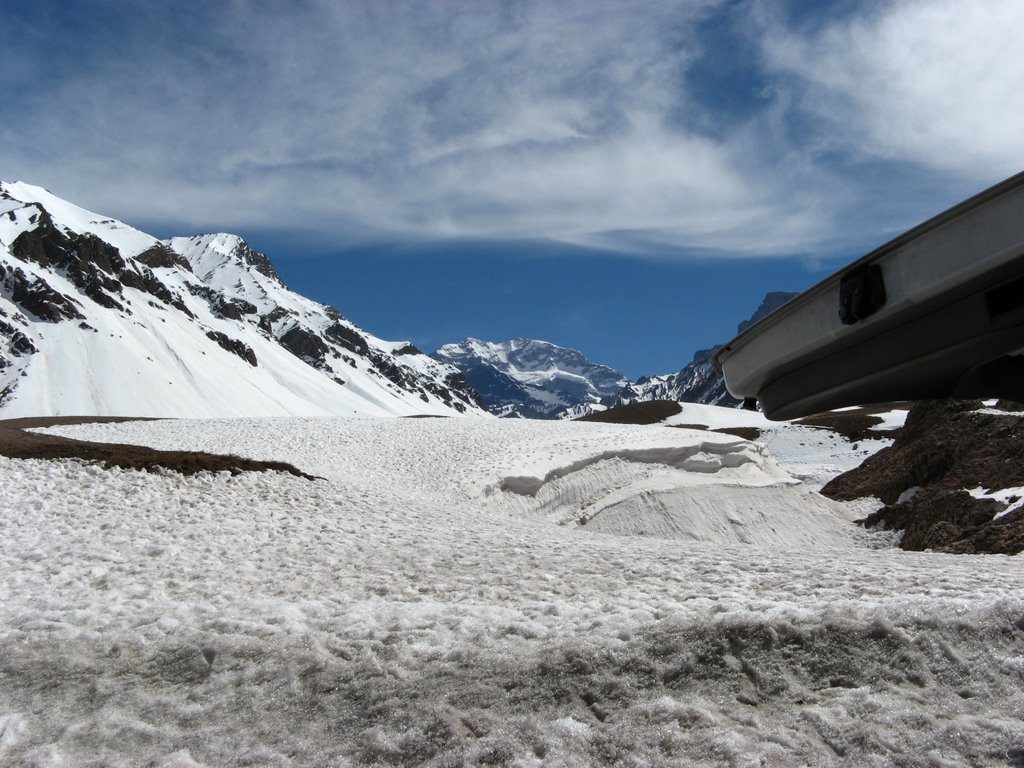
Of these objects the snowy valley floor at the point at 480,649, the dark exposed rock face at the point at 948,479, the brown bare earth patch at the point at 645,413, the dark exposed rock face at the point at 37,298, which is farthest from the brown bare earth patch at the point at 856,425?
the dark exposed rock face at the point at 37,298

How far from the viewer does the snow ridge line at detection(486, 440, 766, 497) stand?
1129 inches

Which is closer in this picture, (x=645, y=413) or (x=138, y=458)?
(x=138, y=458)

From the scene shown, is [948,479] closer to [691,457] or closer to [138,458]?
[691,457]

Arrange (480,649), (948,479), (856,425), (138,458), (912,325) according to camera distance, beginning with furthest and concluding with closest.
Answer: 1. (856,425)
2. (948,479)
3. (138,458)
4. (480,649)
5. (912,325)

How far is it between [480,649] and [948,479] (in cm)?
2212

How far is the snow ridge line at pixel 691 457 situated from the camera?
1129 inches

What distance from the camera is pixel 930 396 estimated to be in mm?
5582

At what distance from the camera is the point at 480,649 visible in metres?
8.22

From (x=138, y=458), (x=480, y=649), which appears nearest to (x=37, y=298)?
(x=138, y=458)

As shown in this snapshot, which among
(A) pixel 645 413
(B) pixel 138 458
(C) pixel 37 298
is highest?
(C) pixel 37 298

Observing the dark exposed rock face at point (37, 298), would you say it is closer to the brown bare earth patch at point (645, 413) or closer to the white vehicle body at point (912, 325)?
the brown bare earth patch at point (645, 413)

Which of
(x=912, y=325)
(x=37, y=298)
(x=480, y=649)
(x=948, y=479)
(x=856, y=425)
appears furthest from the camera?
(x=37, y=298)

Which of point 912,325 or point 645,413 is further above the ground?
point 645,413

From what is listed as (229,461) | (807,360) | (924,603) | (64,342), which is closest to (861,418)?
(229,461)
